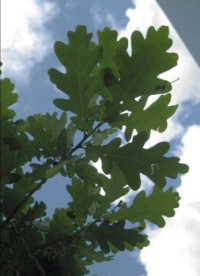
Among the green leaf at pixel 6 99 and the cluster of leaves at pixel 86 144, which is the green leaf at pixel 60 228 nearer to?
the cluster of leaves at pixel 86 144

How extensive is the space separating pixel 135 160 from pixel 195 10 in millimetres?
2737

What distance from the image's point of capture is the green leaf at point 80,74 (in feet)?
2.19

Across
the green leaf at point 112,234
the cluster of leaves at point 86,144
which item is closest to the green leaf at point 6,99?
the cluster of leaves at point 86,144

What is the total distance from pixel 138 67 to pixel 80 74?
98mm

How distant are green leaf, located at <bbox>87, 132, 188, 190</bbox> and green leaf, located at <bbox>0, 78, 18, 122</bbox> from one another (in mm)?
145

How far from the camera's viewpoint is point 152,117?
0.73 m

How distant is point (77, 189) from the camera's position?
73cm

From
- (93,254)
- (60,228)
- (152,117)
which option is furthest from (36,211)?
(152,117)

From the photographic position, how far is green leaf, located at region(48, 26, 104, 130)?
0.67 meters

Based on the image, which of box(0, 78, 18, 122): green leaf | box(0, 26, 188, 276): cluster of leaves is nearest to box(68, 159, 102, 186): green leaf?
box(0, 26, 188, 276): cluster of leaves

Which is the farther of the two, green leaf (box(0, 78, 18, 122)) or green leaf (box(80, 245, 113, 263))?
green leaf (box(80, 245, 113, 263))

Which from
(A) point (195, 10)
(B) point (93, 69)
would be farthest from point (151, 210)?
(A) point (195, 10)

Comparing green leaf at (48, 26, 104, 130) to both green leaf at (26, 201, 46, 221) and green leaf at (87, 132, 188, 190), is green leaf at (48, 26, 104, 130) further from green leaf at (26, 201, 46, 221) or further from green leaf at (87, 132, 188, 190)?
green leaf at (26, 201, 46, 221)

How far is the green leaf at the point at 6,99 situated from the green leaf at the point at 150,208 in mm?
259
